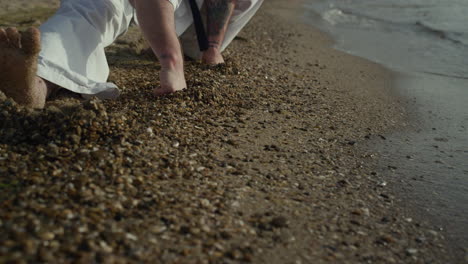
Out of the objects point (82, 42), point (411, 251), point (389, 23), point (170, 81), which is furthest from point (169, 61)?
point (389, 23)

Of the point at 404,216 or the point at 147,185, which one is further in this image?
the point at 404,216

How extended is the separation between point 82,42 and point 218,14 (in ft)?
4.04

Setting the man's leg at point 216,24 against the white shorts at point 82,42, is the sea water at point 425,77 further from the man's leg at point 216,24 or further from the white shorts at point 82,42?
the white shorts at point 82,42

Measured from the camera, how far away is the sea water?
1987 millimetres

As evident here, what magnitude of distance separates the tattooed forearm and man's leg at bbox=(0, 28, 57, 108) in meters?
1.64

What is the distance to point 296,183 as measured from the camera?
1.86 metres

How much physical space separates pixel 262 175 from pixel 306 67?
225 cm

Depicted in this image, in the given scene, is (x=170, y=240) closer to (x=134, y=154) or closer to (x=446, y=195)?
(x=134, y=154)

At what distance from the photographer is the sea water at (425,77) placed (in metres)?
1.99

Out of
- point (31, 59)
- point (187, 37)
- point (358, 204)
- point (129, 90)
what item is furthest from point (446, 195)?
point (187, 37)

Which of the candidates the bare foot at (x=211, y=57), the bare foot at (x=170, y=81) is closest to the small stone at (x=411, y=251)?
the bare foot at (x=170, y=81)

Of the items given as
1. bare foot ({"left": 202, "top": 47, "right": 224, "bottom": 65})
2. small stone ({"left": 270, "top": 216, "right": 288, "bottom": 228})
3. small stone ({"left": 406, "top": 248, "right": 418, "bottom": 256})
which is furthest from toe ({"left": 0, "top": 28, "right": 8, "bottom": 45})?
small stone ({"left": 406, "top": 248, "right": 418, "bottom": 256})

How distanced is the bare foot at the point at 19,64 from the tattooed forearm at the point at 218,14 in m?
1.64

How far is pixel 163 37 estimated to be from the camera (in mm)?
2516
